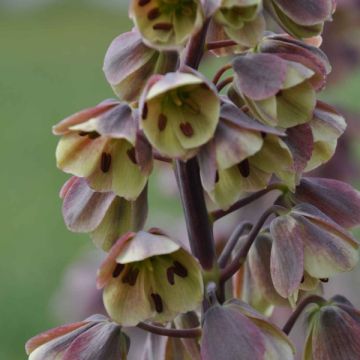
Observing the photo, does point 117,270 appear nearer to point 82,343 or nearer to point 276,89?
point 82,343

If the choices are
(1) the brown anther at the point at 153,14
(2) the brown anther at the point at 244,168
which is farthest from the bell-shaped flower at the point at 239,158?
(1) the brown anther at the point at 153,14

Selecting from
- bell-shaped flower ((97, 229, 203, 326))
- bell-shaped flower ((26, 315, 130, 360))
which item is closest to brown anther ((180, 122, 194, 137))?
bell-shaped flower ((97, 229, 203, 326))

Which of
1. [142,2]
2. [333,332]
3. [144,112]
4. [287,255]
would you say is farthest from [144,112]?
[333,332]

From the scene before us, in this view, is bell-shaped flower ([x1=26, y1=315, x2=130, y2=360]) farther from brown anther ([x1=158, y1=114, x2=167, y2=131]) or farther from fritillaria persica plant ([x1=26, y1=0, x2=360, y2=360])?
brown anther ([x1=158, y1=114, x2=167, y2=131])

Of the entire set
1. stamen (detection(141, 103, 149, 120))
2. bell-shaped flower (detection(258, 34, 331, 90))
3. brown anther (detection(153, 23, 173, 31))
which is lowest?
stamen (detection(141, 103, 149, 120))

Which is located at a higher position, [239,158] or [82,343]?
[239,158]

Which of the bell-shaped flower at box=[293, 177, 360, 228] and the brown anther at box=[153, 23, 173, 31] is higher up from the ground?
the brown anther at box=[153, 23, 173, 31]
